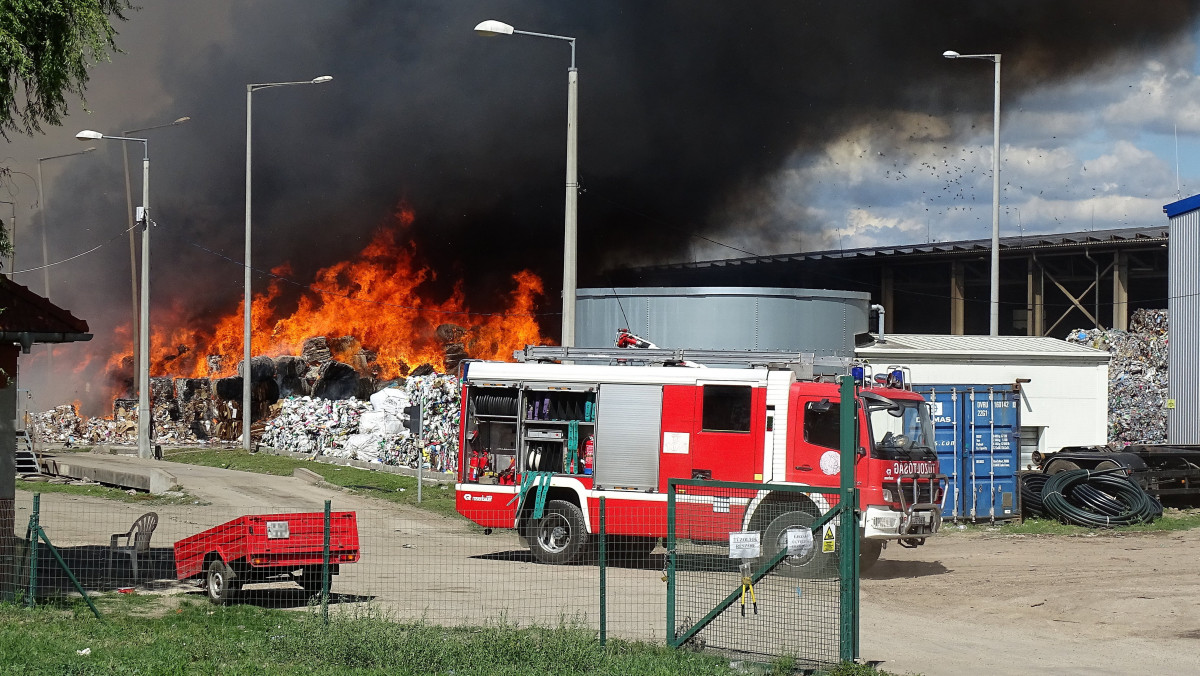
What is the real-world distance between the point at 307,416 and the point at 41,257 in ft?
76.6

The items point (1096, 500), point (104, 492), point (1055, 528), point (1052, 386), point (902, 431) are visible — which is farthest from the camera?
point (1052, 386)

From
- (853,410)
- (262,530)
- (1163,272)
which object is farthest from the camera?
(1163,272)

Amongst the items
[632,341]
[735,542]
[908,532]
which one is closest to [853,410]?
[735,542]

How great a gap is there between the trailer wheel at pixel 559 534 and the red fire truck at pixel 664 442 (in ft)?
0.07

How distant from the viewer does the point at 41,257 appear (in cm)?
5462

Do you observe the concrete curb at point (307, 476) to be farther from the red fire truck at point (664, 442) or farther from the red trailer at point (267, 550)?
the red trailer at point (267, 550)

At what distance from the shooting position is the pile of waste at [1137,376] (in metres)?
38.7

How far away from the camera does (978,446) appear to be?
68.7 ft

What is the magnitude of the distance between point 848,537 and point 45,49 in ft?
31.3

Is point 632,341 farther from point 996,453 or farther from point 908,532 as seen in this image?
point 996,453

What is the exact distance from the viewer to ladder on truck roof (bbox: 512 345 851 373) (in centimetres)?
1648

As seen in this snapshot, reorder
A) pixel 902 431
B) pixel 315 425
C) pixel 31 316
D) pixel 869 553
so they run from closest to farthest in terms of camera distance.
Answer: pixel 31 316 < pixel 902 431 < pixel 869 553 < pixel 315 425

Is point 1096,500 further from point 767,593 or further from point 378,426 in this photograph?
point 378,426

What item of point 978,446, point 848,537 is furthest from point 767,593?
point 978,446
